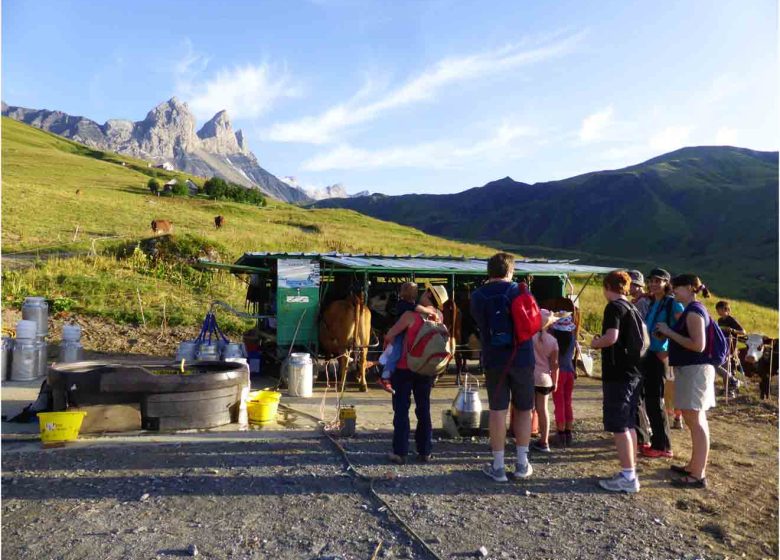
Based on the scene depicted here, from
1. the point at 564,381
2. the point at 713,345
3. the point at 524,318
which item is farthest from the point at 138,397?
the point at 713,345

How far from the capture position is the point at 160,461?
18.0 ft

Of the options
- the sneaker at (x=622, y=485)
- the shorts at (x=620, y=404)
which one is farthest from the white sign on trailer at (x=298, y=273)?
the sneaker at (x=622, y=485)

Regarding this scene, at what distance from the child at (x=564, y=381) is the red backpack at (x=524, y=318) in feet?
4.91

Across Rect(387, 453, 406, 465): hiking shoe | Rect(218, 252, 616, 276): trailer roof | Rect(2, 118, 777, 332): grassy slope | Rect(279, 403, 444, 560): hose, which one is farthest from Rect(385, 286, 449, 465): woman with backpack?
Rect(2, 118, 777, 332): grassy slope

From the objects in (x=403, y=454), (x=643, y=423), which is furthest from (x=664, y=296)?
(x=403, y=454)

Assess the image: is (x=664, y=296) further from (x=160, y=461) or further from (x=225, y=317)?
(x=225, y=317)

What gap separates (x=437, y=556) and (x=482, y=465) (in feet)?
6.49

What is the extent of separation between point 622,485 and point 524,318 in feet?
5.74

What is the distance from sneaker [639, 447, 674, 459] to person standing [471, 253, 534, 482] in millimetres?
1780

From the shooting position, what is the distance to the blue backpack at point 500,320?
508 cm

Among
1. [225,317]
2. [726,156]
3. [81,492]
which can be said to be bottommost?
[81,492]

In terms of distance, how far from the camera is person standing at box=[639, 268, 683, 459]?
6.19m

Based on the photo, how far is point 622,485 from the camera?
5.16m

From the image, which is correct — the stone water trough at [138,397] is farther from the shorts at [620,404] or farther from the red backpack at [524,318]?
the shorts at [620,404]
